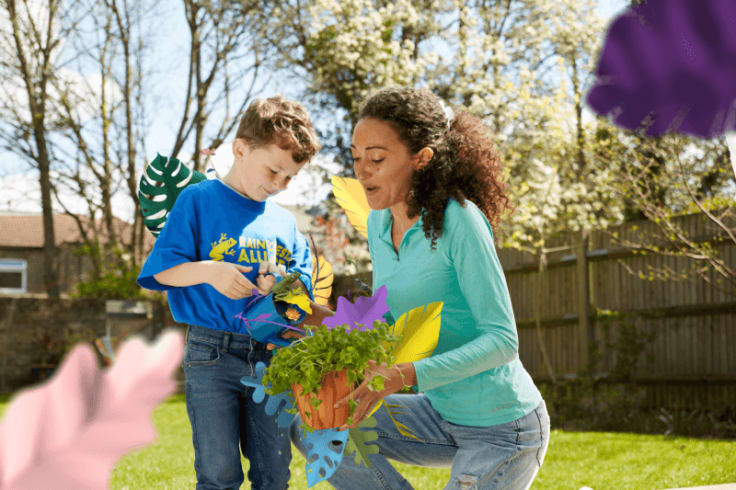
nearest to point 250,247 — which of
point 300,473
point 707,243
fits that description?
point 300,473

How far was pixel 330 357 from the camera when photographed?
1538 mm

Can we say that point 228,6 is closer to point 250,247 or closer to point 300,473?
point 300,473

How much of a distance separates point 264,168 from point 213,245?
292 millimetres

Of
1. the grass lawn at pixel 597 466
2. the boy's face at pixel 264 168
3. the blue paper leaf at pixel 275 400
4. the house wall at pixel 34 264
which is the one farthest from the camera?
the house wall at pixel 34 264

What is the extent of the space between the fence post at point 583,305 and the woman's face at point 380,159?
7073mm

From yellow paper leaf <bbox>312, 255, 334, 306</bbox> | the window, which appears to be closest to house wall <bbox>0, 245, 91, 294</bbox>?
the window

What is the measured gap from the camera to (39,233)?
95.7ft

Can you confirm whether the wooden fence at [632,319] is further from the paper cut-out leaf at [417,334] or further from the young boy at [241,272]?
the paper cut-out leaf at [417,334]

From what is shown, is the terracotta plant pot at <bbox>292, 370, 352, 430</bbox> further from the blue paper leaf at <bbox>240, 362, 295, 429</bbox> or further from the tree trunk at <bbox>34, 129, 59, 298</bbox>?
the tree trunk at <bbox>34, 129, 59, 298</bbox>

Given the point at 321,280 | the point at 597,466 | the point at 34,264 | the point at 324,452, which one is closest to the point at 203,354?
the point at 321,280

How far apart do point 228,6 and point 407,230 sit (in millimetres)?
11988
